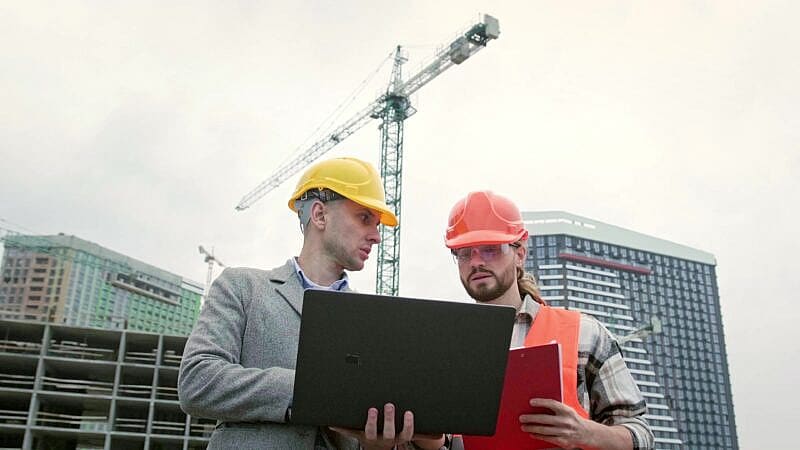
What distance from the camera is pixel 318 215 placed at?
288 centimetres

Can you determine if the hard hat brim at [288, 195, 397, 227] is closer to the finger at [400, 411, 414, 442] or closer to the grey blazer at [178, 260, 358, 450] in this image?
the grey blazer at [178, 260, 358, 450]

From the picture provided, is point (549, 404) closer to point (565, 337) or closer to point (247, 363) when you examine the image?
point (565, 337)

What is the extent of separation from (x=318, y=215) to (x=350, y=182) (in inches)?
8.1

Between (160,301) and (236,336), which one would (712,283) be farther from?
(236,336)

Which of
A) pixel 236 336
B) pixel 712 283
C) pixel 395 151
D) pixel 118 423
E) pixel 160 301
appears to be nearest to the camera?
pixel 236 336

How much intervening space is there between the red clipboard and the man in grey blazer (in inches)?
10.2

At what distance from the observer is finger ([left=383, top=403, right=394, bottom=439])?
2.02 m

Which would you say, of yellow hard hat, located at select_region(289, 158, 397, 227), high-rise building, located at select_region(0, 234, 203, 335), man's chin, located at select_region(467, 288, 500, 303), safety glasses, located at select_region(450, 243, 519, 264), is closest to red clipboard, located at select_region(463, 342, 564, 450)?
man's chin, located at select_region(467, 288, 500, 303)

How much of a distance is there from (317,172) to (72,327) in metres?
35.4

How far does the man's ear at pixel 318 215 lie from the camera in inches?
112

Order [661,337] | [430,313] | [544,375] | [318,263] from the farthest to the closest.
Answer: [661,337]
[318,263]
[544,375]
[430,313]

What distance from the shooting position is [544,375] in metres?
2.23

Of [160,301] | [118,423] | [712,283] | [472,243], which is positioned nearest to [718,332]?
[712,283]

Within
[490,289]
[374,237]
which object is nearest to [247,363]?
[374,237]
